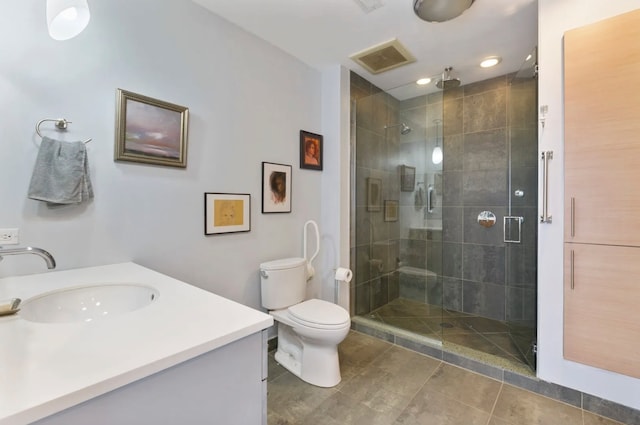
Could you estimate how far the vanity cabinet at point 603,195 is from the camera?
59.2 inches

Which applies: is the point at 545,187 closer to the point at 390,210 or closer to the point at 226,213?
the point at 390,210

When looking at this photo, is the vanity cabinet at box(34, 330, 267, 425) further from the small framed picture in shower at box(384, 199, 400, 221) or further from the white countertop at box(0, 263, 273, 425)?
the small framed picture in shower at box(384, 199, 400, 221)

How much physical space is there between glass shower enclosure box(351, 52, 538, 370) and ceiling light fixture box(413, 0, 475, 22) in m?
1.02

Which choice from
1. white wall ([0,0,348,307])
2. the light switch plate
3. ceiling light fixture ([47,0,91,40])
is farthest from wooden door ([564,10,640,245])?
the light switch plate

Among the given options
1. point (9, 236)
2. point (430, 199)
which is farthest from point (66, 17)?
point (430, 199)

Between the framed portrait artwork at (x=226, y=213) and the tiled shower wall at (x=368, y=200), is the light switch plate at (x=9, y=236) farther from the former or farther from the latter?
the tiled shower wall at (x=368, y=200)

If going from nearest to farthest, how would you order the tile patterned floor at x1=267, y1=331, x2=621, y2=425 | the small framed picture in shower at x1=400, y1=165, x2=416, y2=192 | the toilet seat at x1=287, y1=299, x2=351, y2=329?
the tile patterned floor at x1=267, y1=331, x2=621, y2=425 < the toilet seat at x1=287, y1=299, x2=351, y2=329 < the small framed picture in shower at x1=400, y1=165, x2=416, y2=192

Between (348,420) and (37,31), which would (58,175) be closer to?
(37,31)

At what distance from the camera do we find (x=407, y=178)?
10.5ft

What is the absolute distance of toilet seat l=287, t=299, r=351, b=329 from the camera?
1857 mm

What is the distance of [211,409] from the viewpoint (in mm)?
747

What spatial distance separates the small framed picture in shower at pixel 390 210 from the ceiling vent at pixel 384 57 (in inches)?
52.4

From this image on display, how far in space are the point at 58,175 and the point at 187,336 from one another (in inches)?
45.7

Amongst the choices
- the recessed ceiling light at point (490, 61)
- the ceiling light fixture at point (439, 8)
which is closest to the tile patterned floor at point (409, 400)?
the ceiling light fixture at point (439, 8)
